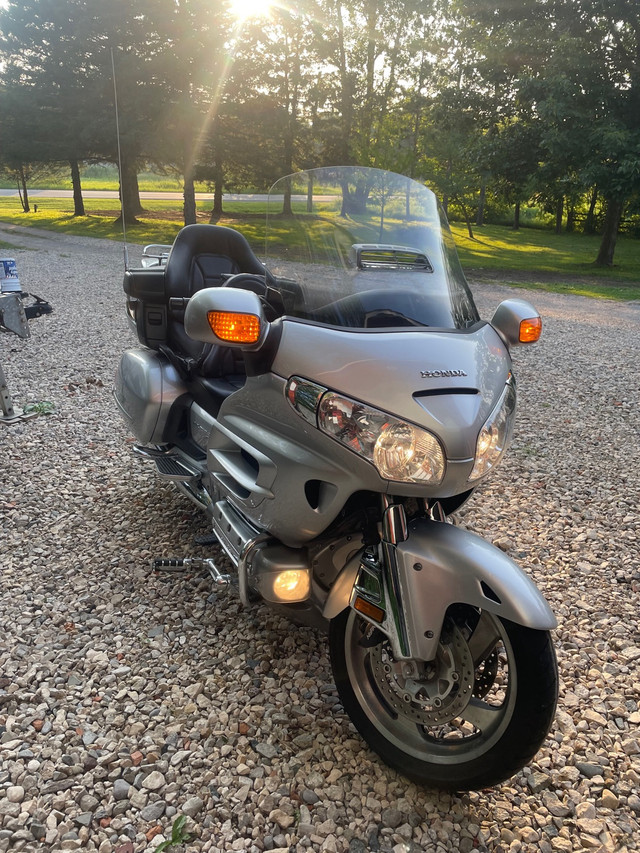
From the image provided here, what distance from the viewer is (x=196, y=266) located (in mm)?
3553

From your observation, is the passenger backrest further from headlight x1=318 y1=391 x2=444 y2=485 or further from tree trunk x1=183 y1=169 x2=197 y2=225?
tree trunk x1=183 y1=169 x2=197 y2=225

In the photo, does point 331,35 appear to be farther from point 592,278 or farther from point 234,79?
point 592,278

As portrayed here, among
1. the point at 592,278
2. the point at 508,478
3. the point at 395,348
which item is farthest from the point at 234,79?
the point at 395,348

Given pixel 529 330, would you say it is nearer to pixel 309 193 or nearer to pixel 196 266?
pixel 309 193

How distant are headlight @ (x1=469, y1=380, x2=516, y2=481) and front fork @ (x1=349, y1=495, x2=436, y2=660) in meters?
0.25

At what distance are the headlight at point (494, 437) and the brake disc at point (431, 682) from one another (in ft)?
1.52

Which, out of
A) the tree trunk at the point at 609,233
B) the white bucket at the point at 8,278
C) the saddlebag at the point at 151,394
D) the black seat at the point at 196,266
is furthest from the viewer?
the tree trunk at the point at 609,233

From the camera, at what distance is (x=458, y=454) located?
171 centimetres

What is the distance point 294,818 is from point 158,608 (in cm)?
118

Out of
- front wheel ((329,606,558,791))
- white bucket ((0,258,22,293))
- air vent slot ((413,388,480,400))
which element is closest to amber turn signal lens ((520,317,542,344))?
air vent slot ((413,388,480,400))

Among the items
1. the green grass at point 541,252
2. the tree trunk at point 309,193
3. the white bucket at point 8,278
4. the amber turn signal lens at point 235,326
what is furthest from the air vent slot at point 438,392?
the green grass at point 541,252

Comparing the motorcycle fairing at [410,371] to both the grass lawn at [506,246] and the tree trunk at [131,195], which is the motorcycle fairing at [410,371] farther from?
the tree trunk at [131,195]

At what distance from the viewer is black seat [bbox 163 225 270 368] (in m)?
3.43

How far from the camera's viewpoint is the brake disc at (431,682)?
5.99 feet
